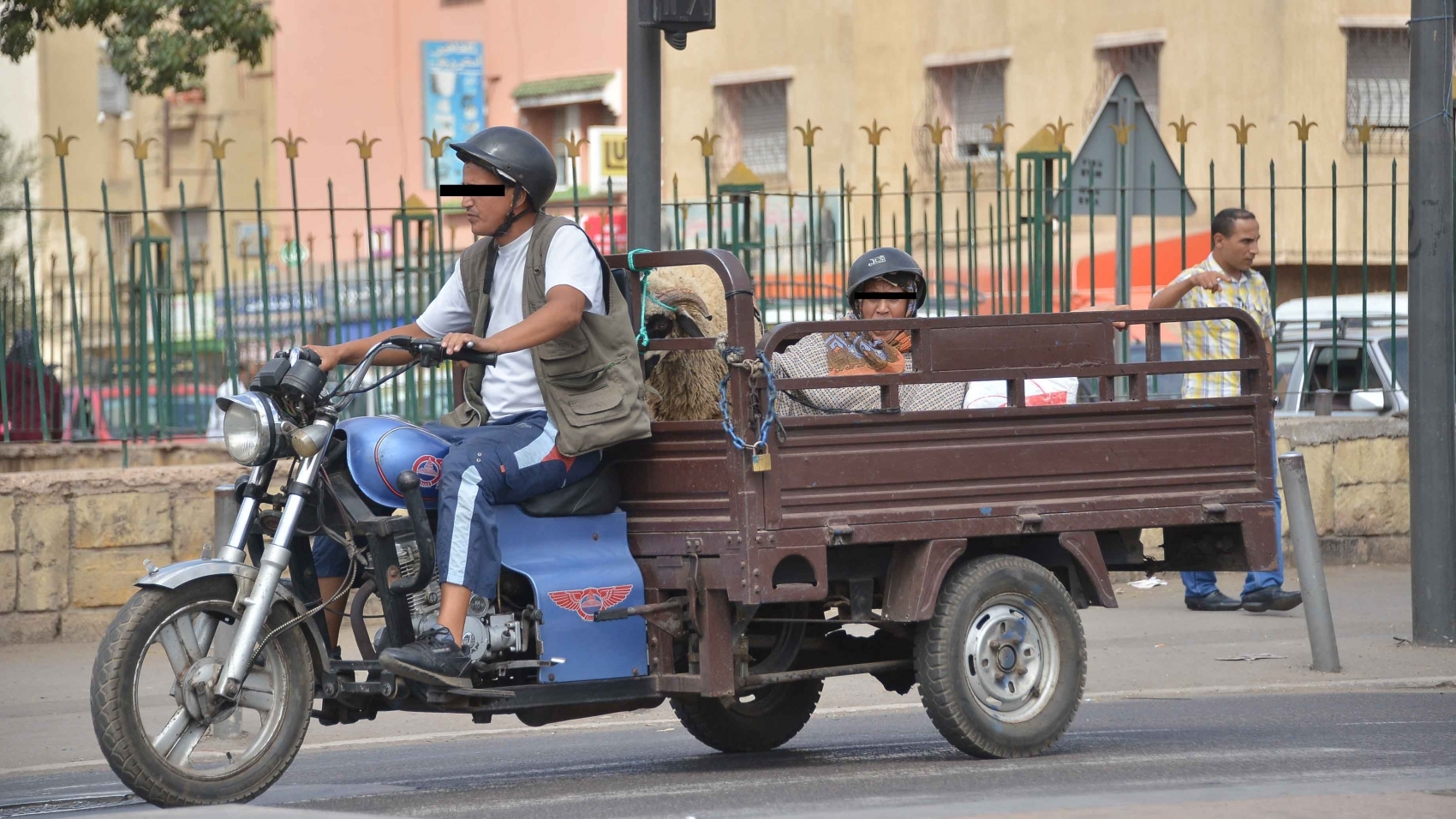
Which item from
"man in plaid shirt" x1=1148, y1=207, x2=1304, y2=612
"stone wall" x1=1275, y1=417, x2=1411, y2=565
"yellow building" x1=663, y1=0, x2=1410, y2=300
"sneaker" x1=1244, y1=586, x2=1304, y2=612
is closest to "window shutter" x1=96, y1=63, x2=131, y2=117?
"yellow building" x1=663, y1=0, x2=1410, y2=300

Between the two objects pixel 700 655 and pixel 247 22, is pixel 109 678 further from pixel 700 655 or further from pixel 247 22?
pixel 247 22

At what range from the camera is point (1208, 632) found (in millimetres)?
9930

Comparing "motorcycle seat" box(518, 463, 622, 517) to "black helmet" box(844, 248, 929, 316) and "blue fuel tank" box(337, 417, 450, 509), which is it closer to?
"blue fuel tank" box(337, 417, 450, 509)

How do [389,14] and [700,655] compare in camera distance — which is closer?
[700,655]

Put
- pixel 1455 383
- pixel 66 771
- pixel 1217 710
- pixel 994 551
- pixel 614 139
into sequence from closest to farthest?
pixel 994 551, pixel 66 771, pixel 1217 710, pixel 1455 383, pixel 614 139

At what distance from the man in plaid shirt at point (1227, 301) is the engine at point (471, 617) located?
456cm

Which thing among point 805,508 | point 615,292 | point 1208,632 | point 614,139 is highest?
point 614,139

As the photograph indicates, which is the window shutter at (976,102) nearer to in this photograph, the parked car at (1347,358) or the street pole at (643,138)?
the parked car at (1347,358)

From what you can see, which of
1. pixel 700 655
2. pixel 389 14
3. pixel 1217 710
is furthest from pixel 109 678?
pixel 389 14

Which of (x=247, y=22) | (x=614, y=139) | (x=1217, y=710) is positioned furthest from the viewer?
(x=614, y=139)

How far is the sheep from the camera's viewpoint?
21.0ft

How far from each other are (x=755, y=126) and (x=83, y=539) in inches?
765

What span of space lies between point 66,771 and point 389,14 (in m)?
28.8

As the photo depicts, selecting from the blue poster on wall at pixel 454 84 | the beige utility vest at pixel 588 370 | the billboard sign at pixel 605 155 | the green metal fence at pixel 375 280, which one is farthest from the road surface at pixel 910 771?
the blue poster on wall at pixel 454 84
